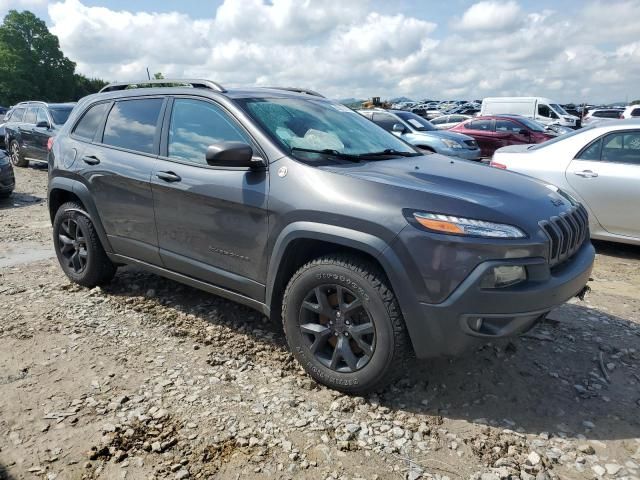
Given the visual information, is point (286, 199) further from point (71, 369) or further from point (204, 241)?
point (71, 369)

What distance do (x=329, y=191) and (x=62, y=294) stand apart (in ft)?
9.89

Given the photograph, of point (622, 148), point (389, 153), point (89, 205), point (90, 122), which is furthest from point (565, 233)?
point (90, 122)

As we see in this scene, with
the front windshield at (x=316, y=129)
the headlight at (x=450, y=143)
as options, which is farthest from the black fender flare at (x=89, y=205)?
the headlight at (x=450, y=143)

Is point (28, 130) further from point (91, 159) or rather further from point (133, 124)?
point (133, 124)

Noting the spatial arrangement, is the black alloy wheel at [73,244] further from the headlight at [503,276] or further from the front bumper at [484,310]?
the headlight at [503,276]

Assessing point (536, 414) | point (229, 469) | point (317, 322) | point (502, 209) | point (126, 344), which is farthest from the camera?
point (126, 344)

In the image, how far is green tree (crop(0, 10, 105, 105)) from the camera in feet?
181

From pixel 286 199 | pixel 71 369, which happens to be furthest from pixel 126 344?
pixel 286 199

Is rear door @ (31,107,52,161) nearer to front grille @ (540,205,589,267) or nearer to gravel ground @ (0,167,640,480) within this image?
gravel ground @ (0,167,640,480)

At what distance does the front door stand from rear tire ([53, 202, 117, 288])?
1.00m

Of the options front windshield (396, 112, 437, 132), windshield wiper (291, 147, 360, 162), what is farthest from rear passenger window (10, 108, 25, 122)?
windshield wiper (291, 147, 360, 162)

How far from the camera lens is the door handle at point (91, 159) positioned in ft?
13.9

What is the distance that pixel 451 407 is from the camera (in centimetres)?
300

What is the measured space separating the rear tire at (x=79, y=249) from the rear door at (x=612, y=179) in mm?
4972
